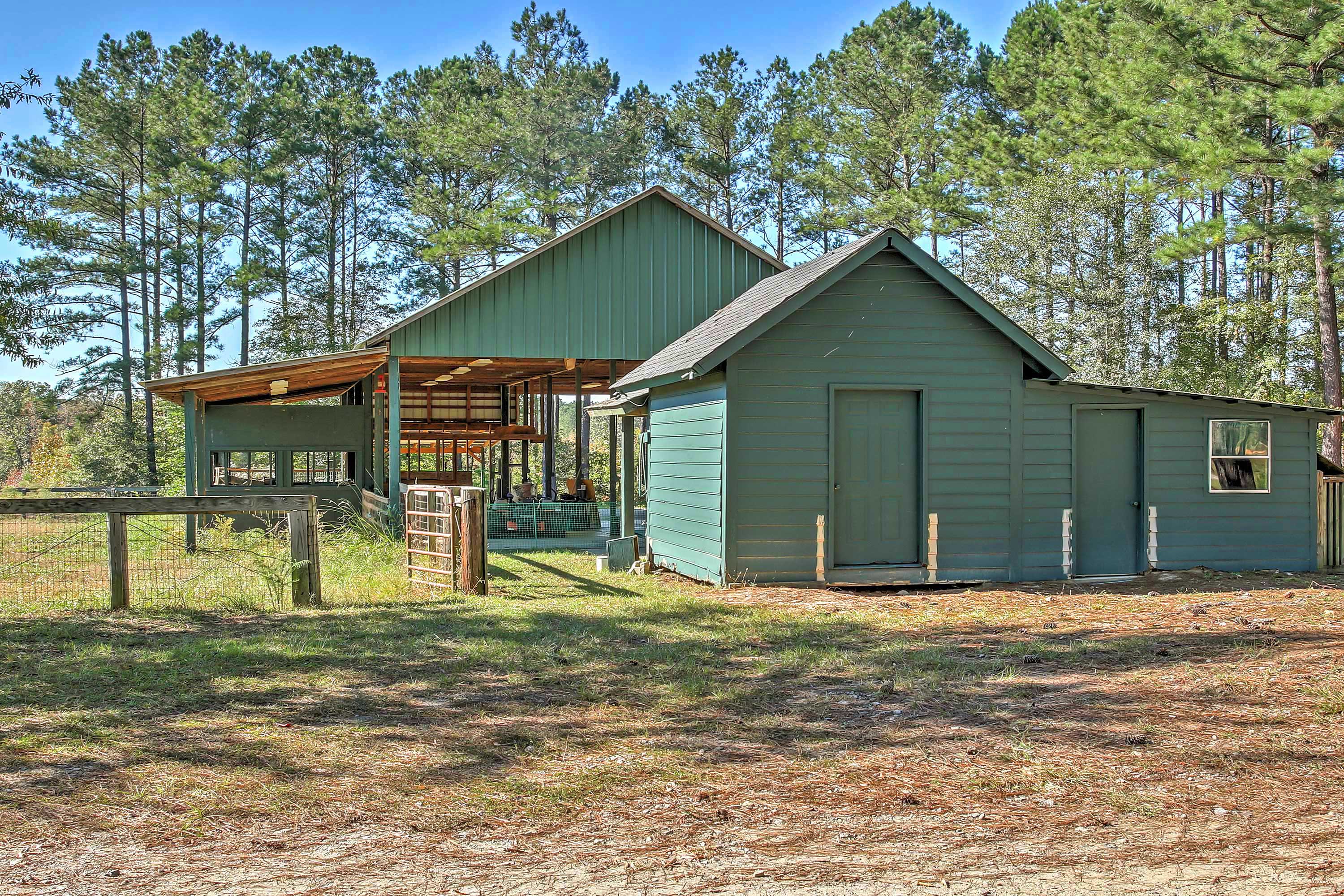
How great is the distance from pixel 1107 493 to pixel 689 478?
533 cm

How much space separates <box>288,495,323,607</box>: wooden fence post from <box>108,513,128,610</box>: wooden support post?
1.46 metres

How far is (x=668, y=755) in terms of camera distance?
208 inches

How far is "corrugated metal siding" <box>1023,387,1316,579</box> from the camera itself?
41.4 feet

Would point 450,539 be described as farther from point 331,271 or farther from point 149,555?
point 331,271

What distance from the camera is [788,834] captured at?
4.14 meters

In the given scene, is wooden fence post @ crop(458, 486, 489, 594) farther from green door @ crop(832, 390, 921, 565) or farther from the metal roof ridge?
the metal roof ridge

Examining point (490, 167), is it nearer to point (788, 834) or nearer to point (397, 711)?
point (397, 711)

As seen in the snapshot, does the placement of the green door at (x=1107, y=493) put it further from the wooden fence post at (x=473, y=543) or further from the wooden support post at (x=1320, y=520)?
the wooden fence post at (x=473, y=543)

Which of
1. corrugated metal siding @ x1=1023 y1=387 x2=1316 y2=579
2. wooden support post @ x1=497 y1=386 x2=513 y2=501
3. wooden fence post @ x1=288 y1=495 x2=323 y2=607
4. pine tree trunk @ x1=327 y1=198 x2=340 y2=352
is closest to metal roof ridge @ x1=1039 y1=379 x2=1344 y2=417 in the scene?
corrugated metal siding @ x1=1023 y1=387 x2=1316 y2=579

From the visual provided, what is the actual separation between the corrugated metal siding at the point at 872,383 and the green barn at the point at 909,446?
0.02 metres

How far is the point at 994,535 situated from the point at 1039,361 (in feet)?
7.02

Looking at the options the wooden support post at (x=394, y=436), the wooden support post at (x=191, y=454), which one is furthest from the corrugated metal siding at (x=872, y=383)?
the wooden support post at (x=191, y=454)

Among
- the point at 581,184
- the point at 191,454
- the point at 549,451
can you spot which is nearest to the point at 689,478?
the point at 191,454

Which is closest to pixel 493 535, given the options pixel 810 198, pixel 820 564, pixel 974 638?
pixel 820 564
